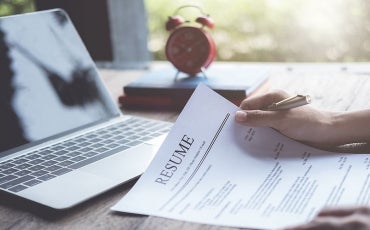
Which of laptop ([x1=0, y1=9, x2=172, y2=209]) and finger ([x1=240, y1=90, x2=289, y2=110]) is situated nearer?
laptop ([x1=0, y1=9, x2=172, y2=209])

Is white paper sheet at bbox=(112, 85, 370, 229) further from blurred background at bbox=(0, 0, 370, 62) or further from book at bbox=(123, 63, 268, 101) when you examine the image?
blurred background at bbox=(0, 0, 370, 62)

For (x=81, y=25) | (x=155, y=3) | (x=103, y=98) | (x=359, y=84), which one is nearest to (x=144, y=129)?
(x=103, y=98)

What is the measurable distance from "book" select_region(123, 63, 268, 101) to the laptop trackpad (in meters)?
0.29

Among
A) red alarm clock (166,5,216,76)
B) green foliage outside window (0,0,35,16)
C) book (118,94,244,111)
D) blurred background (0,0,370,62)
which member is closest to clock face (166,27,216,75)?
red alarm clock (166,5,216,76)

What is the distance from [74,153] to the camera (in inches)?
35.5

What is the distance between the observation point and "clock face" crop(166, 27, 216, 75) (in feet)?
4.13

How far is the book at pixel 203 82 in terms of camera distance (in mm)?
1143

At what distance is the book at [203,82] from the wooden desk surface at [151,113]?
0.17ft

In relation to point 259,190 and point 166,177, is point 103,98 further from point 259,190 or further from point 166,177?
point 259,190

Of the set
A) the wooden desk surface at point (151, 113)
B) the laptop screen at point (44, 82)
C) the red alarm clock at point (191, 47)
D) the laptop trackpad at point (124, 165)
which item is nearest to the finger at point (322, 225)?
the wooden desk surface at point (151, 113)

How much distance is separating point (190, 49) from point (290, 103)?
1.44ft

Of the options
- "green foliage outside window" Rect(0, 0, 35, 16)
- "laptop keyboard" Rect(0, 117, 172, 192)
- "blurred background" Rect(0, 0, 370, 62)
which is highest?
"blurred background" Rect(0, 0, 370, 62)

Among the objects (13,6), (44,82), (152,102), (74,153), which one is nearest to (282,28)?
(13,6)

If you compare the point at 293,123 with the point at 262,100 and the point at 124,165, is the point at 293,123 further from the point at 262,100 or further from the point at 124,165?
the point at 124,165
